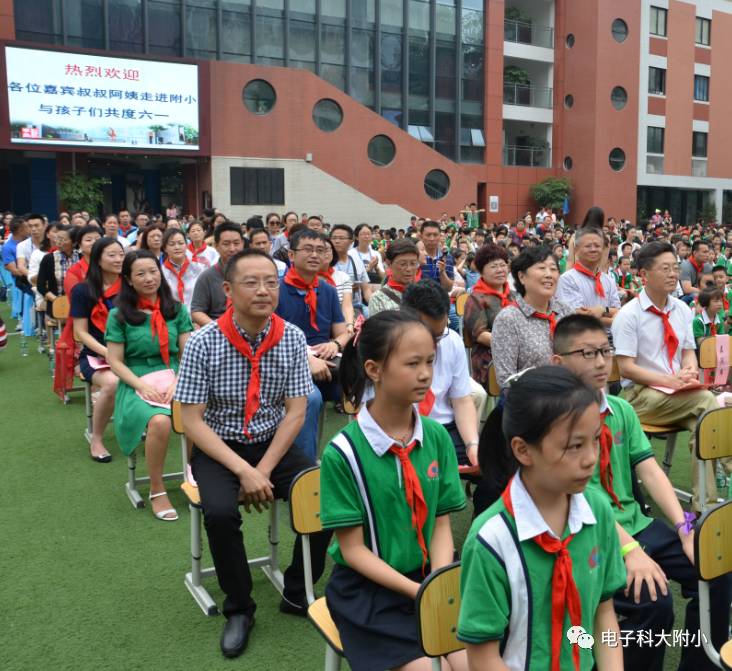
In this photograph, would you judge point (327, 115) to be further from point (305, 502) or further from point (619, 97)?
point (305, 502)

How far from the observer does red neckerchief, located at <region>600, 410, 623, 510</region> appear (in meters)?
2.66

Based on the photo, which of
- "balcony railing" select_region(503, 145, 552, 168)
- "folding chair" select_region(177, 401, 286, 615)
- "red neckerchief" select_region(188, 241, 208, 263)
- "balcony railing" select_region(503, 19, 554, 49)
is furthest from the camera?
"balcony railing" select_region(503, 145, 552, 168)

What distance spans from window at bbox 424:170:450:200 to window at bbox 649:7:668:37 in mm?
11211

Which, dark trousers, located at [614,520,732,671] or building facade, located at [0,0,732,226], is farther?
building facade, located at [0,0,732,226]

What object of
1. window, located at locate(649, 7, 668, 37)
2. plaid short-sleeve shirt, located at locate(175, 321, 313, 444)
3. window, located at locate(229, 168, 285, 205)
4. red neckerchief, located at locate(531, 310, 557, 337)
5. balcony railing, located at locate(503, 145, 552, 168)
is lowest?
plaid short-sleeve shirt, located at locate(175, 321, 313, 444)

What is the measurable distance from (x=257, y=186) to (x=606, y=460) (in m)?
18.9

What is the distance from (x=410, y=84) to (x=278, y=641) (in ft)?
77.9

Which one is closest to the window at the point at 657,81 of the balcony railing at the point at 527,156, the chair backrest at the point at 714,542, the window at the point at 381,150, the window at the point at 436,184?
the balcony railing at the point at 527,156

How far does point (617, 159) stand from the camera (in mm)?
26938

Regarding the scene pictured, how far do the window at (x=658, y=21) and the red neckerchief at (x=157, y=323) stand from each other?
92.9 ft

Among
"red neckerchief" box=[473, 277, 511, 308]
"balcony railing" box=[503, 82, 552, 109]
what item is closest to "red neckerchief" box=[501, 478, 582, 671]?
"red neckerchief" box=[473, 277, 511, 308]

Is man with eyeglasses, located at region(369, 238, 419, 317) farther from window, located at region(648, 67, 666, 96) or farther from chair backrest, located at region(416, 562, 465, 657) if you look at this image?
window, located at region(648, 67, 666, 96)

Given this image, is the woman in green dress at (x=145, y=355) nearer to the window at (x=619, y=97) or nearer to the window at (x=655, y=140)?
the window at (x=619, y=97)

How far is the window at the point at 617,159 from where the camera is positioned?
87.9 ft
